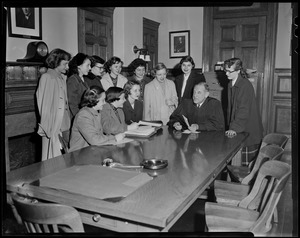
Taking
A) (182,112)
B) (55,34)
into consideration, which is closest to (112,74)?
(55,34)

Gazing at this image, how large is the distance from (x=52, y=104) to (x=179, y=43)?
322 cm

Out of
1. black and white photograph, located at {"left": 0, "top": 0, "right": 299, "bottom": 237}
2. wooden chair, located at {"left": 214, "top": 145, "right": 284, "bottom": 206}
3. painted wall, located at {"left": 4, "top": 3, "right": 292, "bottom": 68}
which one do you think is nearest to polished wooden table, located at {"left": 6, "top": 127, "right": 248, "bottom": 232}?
black and white photograph, located at {"left": 0, "top": 0, "right": 299, "bottom": 237}

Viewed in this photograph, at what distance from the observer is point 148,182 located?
4.87 feet

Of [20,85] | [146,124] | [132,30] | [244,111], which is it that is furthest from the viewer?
[132,30]

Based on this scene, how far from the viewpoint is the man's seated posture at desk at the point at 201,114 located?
2.90 m

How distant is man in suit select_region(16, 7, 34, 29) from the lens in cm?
294

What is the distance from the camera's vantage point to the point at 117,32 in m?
4.41

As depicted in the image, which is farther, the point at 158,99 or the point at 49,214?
the point at 158,99

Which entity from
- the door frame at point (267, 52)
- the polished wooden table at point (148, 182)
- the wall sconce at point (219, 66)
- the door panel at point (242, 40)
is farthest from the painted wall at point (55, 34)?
the door panel at point (242, 40)

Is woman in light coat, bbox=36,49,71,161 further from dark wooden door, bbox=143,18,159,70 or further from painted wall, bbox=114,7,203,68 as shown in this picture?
dark wooden door, bbox=143,18,159,70

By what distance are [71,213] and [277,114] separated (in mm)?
4332

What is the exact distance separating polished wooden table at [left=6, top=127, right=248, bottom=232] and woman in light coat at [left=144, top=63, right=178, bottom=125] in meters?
1.12

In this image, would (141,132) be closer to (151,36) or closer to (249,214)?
(249,214)

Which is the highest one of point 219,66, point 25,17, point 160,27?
point 160,27
